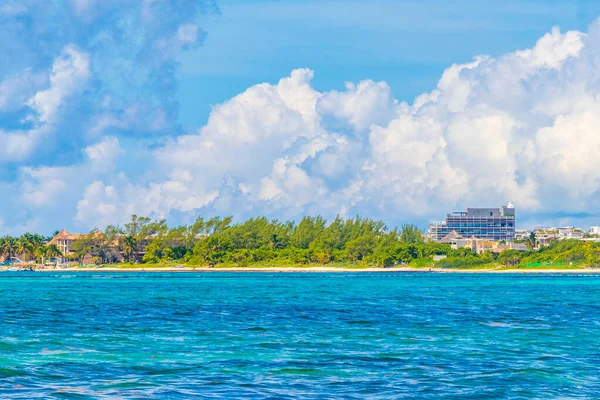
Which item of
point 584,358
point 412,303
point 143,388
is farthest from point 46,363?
point 412,303

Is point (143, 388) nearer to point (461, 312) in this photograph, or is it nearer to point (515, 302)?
point (461, 312)

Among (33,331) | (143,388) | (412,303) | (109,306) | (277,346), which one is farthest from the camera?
(412,303)

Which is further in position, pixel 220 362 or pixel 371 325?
pixel 371 325

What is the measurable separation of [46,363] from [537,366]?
15349 millimetres

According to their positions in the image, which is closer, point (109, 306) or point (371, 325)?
point (371, 325)

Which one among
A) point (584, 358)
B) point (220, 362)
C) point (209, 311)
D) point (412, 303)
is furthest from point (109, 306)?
point (584, 358)

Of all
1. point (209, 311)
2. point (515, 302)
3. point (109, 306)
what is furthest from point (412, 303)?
point (109, 306)

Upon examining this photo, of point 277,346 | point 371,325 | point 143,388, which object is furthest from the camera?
point 371,325

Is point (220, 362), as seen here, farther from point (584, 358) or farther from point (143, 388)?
point (584, 358)

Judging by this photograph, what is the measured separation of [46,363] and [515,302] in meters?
47.1

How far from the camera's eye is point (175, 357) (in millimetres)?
29359

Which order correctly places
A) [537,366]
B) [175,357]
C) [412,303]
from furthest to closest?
[412,303] → [175,357] → [537,366]

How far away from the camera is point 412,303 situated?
65.6 m

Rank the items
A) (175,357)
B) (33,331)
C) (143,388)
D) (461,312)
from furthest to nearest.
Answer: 1. (461,312)
2. (33,331)
3. (175,357)
4. (143,388)
